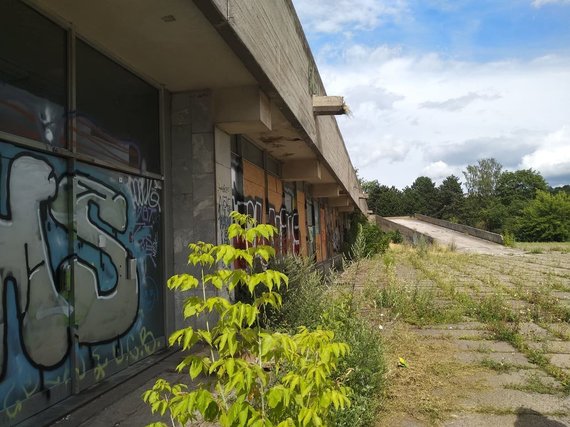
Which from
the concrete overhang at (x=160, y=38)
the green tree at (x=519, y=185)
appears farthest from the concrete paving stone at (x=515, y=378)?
the green tree at (x=519, y=185)

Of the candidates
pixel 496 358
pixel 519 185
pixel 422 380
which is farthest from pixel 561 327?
pixel 519 185

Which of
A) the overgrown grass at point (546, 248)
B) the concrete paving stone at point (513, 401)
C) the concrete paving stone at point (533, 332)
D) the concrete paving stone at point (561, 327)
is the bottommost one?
the overgrown grass at point (546, 248)

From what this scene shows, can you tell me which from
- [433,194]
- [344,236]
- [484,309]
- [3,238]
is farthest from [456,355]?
[433,194]

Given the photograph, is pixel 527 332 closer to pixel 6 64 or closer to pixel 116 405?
pixel 116 405

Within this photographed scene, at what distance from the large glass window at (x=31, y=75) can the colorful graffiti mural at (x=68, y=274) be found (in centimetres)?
25

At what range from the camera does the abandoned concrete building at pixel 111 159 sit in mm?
3633

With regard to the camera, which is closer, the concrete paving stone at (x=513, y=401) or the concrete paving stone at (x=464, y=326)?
the concrete paving stone at (x=513, y=401)

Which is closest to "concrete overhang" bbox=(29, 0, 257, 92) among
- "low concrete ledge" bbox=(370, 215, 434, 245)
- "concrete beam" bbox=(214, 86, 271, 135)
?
"concrete beam" bbox=(214, 86, 271, 135)

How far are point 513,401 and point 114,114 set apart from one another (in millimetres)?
4818

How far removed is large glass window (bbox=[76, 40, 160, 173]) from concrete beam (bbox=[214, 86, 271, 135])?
2.73 ft

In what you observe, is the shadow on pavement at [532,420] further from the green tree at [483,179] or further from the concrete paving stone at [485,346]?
the green tree at [483,179]

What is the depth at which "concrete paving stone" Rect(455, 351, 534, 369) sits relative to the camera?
505 centimetres

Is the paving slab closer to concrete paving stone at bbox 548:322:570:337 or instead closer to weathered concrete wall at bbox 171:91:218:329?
concrete paving stone at bbox 548:322:570:337

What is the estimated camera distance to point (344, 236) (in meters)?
30.0
